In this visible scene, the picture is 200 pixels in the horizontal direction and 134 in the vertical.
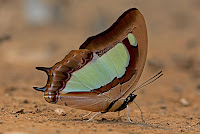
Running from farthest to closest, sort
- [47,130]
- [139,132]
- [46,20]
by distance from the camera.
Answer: [46,20] → [139,132] → [47,130]

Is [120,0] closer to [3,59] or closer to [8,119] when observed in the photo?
[3,59]

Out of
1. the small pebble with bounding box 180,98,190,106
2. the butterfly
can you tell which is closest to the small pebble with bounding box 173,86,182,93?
the small pebble with bounding box 180,98,190,106

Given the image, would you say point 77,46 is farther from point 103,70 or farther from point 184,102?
point 103,70

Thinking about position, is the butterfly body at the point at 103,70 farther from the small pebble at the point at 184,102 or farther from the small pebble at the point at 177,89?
the small pebble at the point at 177,89

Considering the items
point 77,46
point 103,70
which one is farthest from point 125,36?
point 77,46

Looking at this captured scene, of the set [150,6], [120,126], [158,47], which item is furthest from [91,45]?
[150,6]
